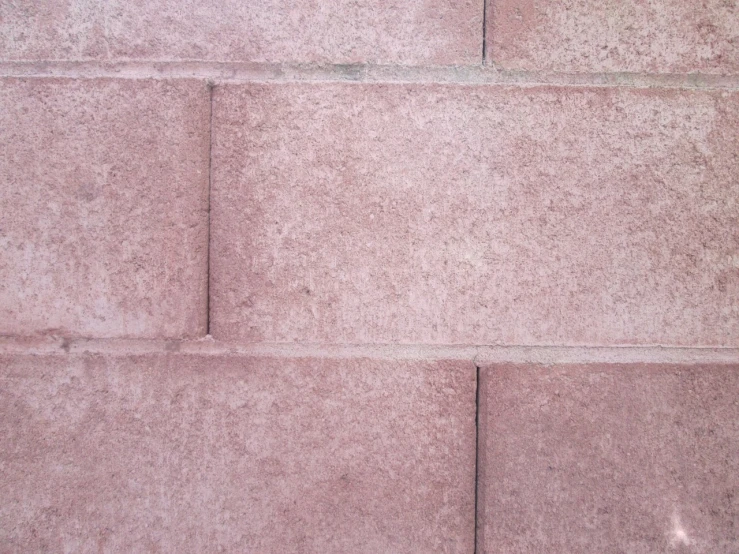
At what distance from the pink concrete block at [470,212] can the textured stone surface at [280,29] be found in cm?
12

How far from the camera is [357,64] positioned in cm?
131

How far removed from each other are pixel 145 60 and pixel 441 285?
3.75ft

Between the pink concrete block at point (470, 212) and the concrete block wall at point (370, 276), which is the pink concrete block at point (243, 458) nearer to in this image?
the concrete block wall at point (370, 276)

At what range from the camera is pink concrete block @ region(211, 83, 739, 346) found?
51.0 inches

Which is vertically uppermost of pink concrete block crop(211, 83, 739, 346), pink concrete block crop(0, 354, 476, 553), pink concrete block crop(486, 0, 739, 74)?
pink concrete block crop(486, 0, 739, 74)

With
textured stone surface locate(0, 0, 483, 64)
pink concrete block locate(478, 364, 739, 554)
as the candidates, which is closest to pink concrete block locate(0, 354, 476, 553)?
pink concrete block locate(478, 364, 739, 554)

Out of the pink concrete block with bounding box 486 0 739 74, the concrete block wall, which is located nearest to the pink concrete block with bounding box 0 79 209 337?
the concrete block wall

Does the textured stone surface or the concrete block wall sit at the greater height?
the textured stone surface

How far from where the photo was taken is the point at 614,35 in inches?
Answer: 51.6

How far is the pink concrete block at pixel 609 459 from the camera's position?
1310 millimetres

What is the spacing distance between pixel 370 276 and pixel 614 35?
105cm

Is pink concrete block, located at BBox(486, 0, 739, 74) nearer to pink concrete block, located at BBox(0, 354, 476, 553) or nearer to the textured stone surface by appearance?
the textured stone surface

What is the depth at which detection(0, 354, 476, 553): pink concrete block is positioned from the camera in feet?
4.31

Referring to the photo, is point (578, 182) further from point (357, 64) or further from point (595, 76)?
point (357, 64)
